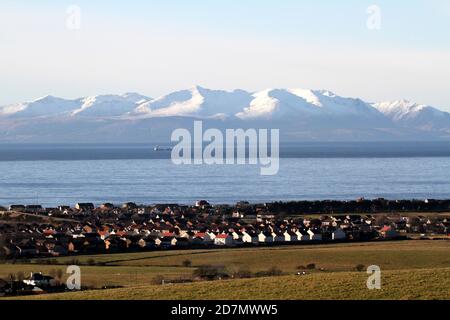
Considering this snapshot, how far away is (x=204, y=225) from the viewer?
143ft

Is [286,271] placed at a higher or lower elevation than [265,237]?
higher

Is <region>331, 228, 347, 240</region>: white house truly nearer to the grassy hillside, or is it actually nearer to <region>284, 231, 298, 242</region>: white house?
<region>284, 231, 298, 242</region>: white house

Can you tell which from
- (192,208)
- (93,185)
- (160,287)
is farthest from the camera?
(93,185)

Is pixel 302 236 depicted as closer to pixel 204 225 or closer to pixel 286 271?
pixel 204 225

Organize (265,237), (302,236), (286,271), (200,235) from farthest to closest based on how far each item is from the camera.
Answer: (302,236), (200,235), (265,237), (286,271)

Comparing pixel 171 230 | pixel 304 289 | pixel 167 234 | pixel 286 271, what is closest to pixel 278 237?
pixel 167 234

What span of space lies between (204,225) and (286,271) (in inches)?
694

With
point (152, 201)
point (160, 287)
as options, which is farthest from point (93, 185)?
point (160, 287)

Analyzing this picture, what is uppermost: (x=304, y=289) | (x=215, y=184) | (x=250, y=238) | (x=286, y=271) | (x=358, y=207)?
(x=304, y=289)

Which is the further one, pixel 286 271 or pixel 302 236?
pixel 302 236

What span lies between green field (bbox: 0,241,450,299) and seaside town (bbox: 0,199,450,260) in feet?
8.47
